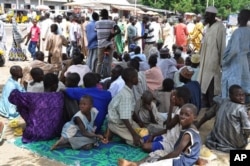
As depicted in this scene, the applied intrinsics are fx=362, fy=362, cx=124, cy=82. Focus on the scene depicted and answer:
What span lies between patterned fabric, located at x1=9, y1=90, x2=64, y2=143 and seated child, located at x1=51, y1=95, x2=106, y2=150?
0.30 metres

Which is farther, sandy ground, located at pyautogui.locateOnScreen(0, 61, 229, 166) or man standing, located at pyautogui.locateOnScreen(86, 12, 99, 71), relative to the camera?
man standing, located at pyautogui.locateOnScreen(86, 12, 99, 71)

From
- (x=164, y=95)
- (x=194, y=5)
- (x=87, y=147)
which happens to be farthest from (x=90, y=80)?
(x=194, y=5)

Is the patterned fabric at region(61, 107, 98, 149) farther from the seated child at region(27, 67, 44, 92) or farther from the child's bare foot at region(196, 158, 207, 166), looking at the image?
the child's bare foot at region(196, 158, 207, 166)

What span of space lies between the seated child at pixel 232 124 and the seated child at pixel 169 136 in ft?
1.83

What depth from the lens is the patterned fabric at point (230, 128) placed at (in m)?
4.36

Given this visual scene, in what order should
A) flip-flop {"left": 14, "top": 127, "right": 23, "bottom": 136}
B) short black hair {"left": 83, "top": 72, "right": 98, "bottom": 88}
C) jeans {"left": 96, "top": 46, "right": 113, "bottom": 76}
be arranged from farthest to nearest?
jeans {"left": 96, "top": 46, "right": 113, "bottom": 76} → flip-flop {"left": 14, "top": 127, "right": 23, "bottom": 136} → short black hair {"left": 83, "top": 72, "right": 98, "bottom": 88}

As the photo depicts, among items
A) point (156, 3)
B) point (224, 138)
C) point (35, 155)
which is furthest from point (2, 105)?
point (156, 3)

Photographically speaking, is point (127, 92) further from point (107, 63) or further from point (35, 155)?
point (107, 63)

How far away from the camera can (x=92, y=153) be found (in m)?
4.43

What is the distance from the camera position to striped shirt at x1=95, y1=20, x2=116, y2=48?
7.64 metres

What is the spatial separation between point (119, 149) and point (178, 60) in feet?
12.1

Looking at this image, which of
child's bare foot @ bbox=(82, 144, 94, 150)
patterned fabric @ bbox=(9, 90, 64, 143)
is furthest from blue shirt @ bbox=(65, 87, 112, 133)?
child's bare foot @ bbox=(82, 144, 94, 150)

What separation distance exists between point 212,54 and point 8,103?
3.36 m

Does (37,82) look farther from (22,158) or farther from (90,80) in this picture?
(22,158)
